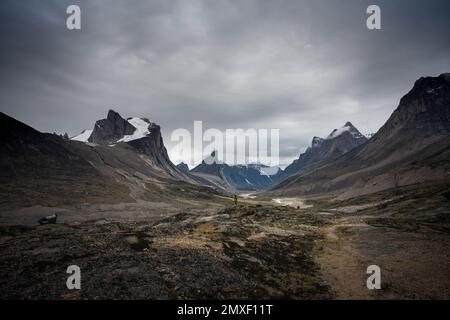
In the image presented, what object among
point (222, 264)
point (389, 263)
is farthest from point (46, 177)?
point (389, 263)

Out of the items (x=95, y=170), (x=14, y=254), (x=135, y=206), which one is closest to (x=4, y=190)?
(x=135, y=206)

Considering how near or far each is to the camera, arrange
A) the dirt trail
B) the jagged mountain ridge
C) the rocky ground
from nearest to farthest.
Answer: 1. the rocky ground
2. the dirt trail
3. the jagged mountain ridge

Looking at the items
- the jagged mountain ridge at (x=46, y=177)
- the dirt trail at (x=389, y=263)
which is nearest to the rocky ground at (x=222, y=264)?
the dirt trail at (x=389, y=263)

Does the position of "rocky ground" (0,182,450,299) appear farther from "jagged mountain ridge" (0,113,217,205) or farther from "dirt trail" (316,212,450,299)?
"jagged mountain ridge" (0,113,217,205)

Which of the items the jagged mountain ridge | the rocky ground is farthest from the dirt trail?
the jagged mountain ridge

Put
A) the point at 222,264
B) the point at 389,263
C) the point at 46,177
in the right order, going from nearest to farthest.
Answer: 1. the point at 222,264
2. the point at 389,263
3. the point at 46,177

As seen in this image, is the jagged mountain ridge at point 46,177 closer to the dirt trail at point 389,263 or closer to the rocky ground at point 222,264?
the rocky ground at point 222,264

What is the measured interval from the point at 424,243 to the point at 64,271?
51.5 meters

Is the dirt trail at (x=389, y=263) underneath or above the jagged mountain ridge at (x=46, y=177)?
underneath

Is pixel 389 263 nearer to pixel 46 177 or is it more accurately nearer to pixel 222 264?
pixel 222 264

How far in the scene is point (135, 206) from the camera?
142125mm

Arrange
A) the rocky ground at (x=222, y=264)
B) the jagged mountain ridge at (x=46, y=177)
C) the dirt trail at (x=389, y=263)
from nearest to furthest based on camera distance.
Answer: the rocky ground at (x=222, y=264) < the dirt trail at (x=389, y=263) < the jagged mountain ridge at (x=46, y=177)
